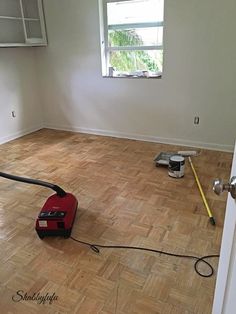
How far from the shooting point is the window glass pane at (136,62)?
3482 millimetres

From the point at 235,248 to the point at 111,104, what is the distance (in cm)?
329

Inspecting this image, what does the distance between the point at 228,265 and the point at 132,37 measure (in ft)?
10.7

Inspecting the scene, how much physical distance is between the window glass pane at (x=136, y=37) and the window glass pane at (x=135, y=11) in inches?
4.2

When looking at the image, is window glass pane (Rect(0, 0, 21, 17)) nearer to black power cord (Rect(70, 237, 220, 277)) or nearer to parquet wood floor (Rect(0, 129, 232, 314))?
parquet wood floor (Rect(0, 129, 232, 314))

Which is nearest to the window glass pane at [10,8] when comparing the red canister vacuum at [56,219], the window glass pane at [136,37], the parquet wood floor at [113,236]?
the window glass pane at [136,37]

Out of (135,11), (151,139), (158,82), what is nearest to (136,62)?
(158,82)

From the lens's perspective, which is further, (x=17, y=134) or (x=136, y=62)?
(x=17, y=134)

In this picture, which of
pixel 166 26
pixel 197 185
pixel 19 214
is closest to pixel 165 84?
pixel 166 26

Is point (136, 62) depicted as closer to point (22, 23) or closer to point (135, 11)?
point (135, 11)

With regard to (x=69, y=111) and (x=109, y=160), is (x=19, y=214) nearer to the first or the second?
(x=109, y=160)

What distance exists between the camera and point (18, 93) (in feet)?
13.4

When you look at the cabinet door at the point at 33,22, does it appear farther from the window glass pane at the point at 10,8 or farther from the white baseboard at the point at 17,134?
the white baseboard at the point at 17,134

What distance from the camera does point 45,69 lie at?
13.7 feet

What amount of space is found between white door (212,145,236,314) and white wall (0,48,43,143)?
12.2 feet
